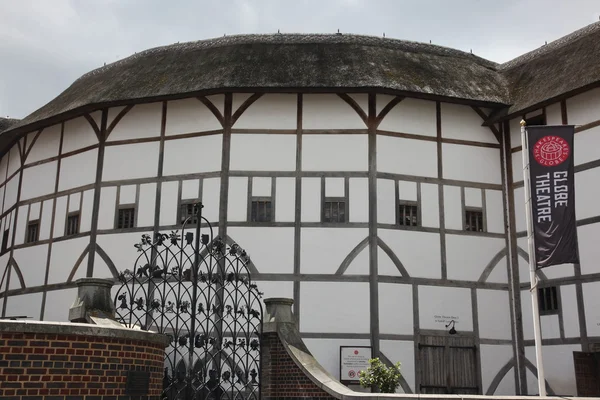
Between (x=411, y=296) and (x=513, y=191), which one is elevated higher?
(x=513, y=191)

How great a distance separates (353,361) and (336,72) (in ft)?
25.5

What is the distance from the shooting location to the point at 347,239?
1867 centimetres

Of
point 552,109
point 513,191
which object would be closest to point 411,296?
point 513,191

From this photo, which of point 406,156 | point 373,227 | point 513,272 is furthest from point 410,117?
point 513,272

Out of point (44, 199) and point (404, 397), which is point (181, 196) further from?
point (404, 397)

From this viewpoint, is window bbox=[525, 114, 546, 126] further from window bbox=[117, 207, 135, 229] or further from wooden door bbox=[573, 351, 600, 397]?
window bbox=[117, 207, 135, 229]

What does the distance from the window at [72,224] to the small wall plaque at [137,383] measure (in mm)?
13402

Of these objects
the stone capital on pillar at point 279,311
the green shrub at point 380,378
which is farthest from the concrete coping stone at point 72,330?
the green shrub at point 380,378

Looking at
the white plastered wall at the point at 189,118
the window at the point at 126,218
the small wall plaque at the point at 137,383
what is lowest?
the small wall plaque at the point at 137,383

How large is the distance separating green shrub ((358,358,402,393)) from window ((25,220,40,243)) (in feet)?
37.2

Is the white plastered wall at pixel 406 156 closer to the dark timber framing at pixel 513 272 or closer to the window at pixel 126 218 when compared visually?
the dark timber framing at pixel 513 272

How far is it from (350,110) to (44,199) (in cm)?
986

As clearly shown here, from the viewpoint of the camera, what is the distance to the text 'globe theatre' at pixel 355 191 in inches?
722

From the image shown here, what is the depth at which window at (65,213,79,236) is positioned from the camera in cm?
2073
